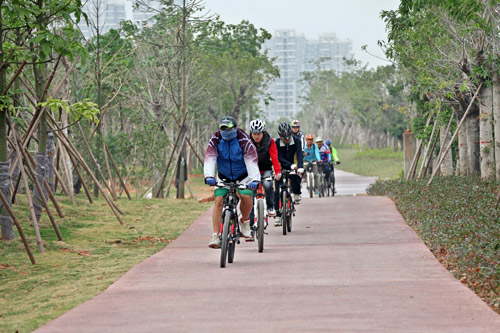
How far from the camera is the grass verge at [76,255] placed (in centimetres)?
812

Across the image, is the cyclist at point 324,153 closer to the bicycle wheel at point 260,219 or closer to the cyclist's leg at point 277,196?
the cyclist's leg at point 277,196

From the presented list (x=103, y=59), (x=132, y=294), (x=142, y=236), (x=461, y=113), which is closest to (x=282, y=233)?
(x=142, y=236)

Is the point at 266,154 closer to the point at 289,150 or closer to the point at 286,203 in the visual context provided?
the point at 286,203

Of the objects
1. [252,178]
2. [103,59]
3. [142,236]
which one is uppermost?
[103,59]

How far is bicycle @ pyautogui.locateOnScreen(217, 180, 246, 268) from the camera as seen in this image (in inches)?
389

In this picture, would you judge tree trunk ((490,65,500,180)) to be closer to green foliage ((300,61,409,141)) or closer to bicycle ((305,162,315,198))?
bicycle ((305,162,315,198))

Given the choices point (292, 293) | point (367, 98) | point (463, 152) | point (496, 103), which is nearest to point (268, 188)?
point (292, 293)

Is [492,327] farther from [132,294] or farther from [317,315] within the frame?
[132,294]

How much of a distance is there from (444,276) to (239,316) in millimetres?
3012

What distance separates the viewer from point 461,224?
12.7 m

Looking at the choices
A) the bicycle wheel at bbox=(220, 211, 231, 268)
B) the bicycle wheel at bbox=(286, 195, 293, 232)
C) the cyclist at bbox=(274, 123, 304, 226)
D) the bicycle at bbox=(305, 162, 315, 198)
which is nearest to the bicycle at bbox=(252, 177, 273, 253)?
the bicycle wheel at bbox=(220, 211, 231, 268)

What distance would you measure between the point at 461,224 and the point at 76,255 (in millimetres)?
5946

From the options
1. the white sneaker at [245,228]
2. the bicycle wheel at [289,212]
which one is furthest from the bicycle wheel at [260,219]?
the bicycle wheel at [289,212]

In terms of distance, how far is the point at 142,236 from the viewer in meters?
14.6
